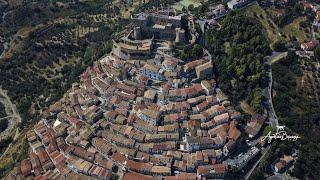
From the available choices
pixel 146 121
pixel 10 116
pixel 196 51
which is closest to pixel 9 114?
pixel 10 116

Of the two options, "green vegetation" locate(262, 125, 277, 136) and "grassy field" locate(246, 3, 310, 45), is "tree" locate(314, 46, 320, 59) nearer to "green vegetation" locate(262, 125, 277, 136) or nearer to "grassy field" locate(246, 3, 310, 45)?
"grassy field" locate(246, 3, 310, 45)

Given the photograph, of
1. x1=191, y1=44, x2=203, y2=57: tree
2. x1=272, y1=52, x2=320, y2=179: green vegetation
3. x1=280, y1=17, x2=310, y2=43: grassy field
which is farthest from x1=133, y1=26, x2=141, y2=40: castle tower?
x1=280, y1=17, x2=310, y2=43: grassy field

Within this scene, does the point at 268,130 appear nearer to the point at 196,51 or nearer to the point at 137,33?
the point at 196,51

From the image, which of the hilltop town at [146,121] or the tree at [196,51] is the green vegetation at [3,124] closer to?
the hilltop town at [146,121]

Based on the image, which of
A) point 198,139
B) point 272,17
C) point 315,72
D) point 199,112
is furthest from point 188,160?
point 272,17

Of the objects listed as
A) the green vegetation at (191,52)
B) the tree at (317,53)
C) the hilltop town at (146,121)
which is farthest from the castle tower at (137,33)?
the tree at (317,53)
